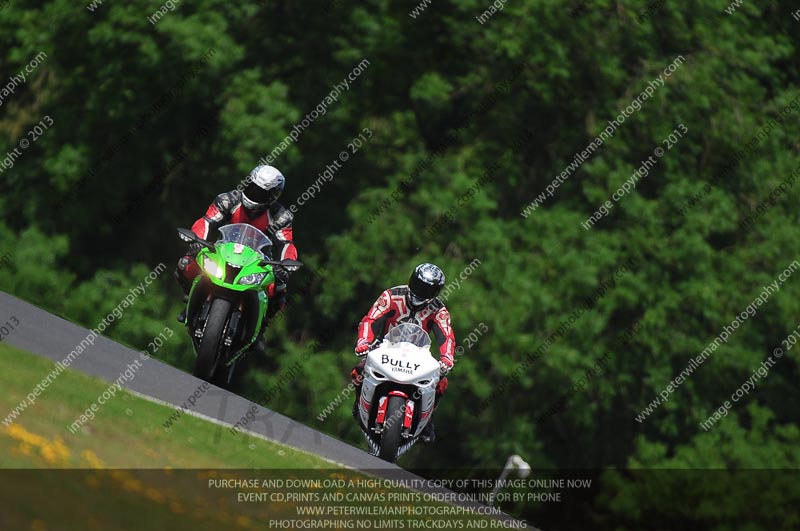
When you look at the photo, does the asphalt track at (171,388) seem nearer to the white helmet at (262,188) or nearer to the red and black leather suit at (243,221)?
the red and black leather suit at (243,221)

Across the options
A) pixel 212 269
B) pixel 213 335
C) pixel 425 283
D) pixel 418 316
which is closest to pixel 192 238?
pixel 212 269

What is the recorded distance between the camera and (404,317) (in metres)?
12.7

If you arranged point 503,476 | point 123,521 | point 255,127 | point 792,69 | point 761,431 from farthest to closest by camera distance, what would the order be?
point 792,69
point 761,431
point 255,127
point 503,476
point 123,521

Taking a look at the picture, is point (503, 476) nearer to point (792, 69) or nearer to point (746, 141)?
point (746, 141)

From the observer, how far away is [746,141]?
69.6 ft

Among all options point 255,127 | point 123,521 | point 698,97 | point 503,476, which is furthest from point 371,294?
point 123,521

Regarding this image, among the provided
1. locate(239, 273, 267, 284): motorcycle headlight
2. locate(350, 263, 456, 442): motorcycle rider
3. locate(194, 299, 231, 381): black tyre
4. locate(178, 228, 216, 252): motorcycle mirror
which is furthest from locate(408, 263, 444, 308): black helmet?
locate(178, 228, 216, 252): motorcycle mirror

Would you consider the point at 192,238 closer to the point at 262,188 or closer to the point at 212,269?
the point at 212,269

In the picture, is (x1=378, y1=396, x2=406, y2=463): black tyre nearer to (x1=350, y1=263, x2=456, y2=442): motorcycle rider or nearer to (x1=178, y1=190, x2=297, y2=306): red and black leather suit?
(x1=350, y1=263, x2=456, y2=442): motorcycle rider

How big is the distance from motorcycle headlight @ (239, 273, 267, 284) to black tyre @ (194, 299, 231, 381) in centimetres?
26

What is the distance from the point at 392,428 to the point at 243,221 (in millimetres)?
2750

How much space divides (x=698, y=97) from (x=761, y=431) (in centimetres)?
585

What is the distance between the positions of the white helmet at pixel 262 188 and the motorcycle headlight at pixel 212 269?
89 centimetres

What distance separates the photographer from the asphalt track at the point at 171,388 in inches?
478
